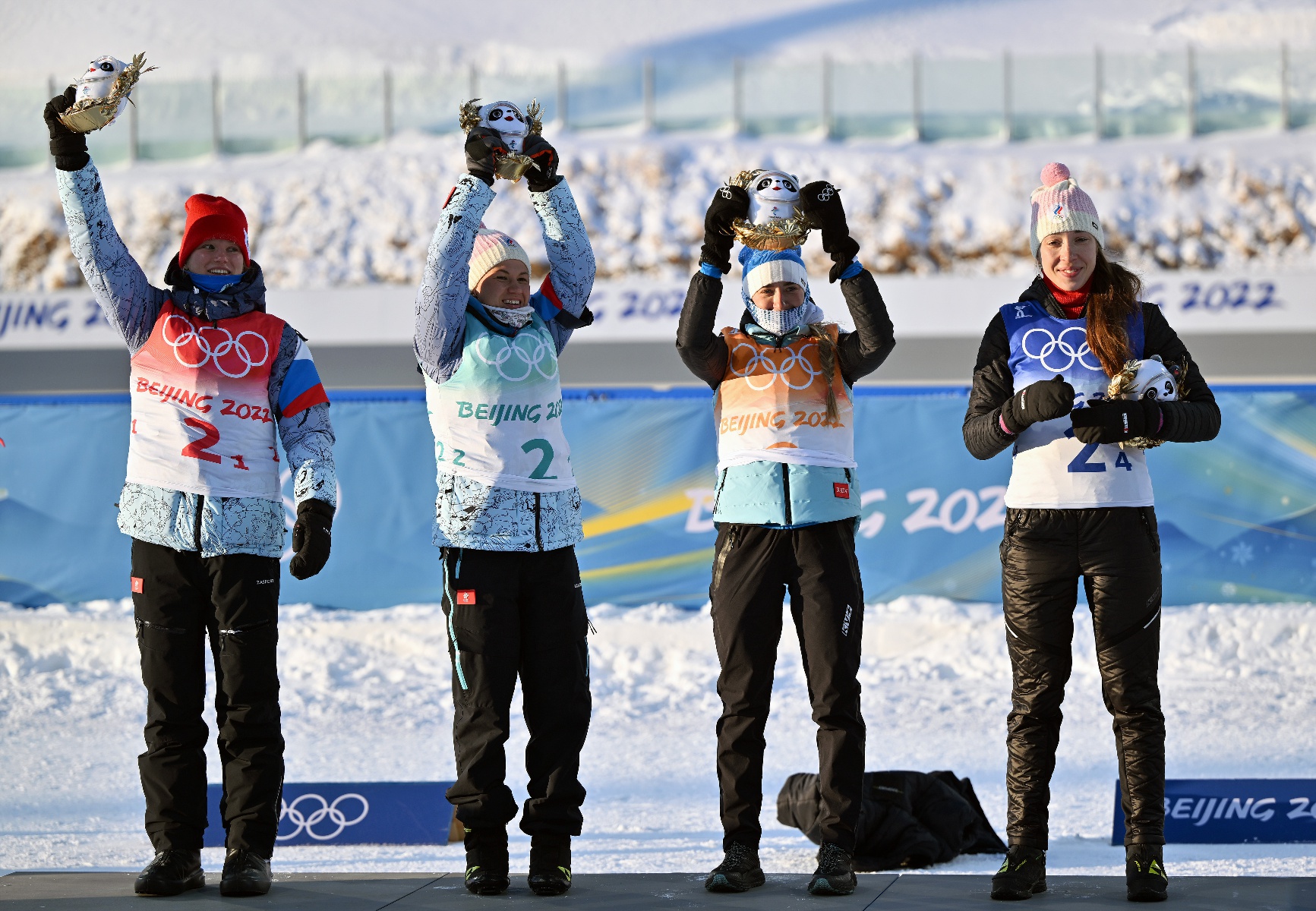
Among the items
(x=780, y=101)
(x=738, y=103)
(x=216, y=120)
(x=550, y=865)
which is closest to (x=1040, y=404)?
(x=550, y=865)

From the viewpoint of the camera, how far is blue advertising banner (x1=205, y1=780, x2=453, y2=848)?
4051mm

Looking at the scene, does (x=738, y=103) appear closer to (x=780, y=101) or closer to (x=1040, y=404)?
(x=780, y=101)

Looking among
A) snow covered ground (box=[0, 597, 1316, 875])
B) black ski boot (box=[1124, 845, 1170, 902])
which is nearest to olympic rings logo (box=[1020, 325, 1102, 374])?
black ski boot (box=[1124, 845, 1170, 902])

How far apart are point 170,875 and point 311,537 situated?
0.86m

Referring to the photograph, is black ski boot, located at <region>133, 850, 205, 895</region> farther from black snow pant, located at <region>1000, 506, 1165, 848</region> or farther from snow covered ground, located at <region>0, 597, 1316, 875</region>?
black snow pant, located at <region>1000, 506, 1165, 848</region>

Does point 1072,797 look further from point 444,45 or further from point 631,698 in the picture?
point 444,45

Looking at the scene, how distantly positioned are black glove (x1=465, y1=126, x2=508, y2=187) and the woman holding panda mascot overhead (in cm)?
55

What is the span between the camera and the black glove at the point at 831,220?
3297 mm

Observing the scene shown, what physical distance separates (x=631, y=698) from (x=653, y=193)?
1663 centimetres

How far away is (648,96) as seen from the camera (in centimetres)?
2297

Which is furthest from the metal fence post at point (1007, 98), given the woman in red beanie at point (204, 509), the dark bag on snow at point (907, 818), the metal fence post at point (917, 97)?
the woman in red beanie at point (204, 509)

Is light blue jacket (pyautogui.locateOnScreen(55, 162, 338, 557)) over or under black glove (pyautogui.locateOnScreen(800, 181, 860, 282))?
under

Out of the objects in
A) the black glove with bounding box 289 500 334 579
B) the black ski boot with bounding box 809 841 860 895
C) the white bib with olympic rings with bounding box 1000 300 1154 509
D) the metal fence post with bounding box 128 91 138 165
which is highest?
the metal fence post with bounding box 128 91 138 165

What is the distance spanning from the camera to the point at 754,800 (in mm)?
3301
